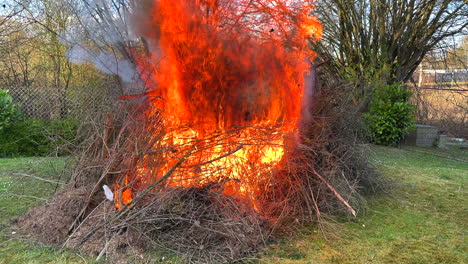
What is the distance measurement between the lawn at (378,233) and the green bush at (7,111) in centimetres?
243

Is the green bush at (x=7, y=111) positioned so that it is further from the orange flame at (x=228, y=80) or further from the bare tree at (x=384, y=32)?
the bare tree at (x=384, y=32)

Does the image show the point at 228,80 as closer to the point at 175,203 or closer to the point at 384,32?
the point at 175,203

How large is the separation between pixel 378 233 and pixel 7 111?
8665 mm

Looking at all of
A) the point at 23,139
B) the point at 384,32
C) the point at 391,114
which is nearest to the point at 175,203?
the point at 23,139

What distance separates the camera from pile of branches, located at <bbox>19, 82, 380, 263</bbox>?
3262 mm

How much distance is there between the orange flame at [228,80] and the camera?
404cm

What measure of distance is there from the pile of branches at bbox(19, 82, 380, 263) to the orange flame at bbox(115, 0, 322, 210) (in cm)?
21

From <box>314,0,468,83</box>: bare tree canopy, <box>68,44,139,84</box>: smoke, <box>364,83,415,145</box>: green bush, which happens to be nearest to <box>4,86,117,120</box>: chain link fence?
<box>68,44,139,84</box>: smoke

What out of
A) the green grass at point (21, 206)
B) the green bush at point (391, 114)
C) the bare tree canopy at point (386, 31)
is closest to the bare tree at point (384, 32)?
the bare tree canopy at point (386, 31)

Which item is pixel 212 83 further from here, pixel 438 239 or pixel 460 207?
pixel 460 207

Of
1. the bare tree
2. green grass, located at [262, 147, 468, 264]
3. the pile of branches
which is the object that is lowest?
green grass, located at [262, 147, 468, 264]

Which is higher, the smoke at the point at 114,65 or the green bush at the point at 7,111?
the smoke at the point at 114,65

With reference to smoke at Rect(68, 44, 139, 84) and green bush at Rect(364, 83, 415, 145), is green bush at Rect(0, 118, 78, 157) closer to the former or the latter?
smoke at Rect(68, 44, 139, 84)

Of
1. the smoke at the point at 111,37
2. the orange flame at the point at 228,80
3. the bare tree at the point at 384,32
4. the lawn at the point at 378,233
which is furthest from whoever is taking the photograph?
the bare tree at the point at 384,32
